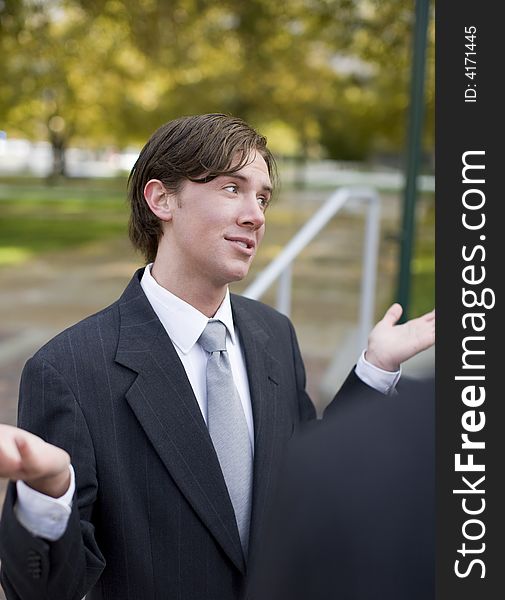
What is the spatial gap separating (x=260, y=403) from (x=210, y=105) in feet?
74.2

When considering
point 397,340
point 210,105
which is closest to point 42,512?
point 397,340

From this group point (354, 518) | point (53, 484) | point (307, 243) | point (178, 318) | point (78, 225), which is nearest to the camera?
point (354, 518)

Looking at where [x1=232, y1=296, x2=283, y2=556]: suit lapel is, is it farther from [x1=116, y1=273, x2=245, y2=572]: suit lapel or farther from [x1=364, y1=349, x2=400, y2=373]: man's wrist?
[x1=364, y1=349, x2=400, y2=373]: man's wrist

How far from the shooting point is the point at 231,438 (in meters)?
1.72

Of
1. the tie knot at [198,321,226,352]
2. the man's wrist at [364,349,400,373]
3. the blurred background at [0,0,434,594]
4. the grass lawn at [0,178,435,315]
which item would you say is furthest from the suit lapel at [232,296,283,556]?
the grass lawn at [0,178,435,315]

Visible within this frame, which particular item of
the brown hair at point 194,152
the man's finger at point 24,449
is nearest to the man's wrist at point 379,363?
the brown hair at point 194,152

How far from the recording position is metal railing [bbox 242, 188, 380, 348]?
11.4ft

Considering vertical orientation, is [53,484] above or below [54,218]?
below

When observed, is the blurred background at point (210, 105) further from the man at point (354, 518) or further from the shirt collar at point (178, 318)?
the man at point (354, 518)

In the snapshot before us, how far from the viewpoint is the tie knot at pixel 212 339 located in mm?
1781

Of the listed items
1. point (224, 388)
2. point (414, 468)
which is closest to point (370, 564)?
point (414, 468)

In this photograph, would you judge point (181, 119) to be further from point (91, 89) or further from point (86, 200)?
point (86, 200)

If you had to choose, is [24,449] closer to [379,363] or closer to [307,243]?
[379,363]

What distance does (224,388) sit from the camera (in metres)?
1.73
